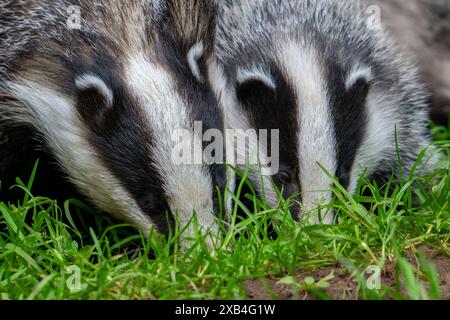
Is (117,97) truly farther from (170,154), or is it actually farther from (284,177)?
(284,177)

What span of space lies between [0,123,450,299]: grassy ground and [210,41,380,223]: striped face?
194 mm

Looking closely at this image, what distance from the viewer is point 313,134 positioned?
12.4ft

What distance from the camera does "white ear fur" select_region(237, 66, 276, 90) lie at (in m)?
3.93

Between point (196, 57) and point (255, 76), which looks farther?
point (255, 76)

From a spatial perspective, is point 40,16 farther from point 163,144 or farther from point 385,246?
point 385,246

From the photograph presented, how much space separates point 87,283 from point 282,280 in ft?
2.50

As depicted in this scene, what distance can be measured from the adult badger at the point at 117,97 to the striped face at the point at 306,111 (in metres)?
0.28

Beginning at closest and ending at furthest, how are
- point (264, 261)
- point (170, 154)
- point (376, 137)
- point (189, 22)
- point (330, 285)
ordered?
point (330, 285) → point (264, 261) → point (170, 154) → point (189, 22) → point (376, 137)

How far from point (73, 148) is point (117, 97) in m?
0.35

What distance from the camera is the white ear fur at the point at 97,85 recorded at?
3561 mm

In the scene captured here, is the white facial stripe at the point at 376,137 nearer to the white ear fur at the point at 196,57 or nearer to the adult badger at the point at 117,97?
the adult badger at the point at 117,97

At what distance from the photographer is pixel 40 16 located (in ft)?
12.9

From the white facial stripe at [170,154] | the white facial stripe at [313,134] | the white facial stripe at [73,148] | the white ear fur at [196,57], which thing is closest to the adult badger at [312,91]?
the white facial stripe at [313,134]

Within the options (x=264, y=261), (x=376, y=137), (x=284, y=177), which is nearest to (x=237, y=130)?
(x=284, y=177)
